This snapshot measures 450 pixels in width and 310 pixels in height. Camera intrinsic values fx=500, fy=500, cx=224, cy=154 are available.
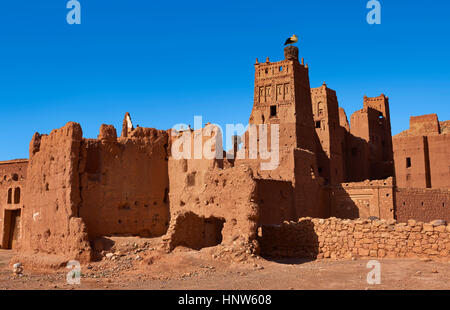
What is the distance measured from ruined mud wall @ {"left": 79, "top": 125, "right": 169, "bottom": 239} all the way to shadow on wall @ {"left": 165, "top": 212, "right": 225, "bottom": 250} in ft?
8.44

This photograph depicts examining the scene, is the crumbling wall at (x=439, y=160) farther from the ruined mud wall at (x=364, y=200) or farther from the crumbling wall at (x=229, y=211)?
the crumbling wall at (x=229, y=211)

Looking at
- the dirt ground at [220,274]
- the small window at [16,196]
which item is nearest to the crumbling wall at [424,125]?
the dirt ground at [220,274]

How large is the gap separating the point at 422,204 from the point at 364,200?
3.12 m

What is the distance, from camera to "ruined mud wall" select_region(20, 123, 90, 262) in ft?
60.3

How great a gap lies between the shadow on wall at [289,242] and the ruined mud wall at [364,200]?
1120 cm

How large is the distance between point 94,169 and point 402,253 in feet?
39.4

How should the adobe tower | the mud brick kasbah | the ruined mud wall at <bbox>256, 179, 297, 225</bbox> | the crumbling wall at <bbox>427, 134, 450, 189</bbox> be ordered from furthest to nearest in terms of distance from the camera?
the adobe tower < the crumbling wall at <bbox>427, 134, 450, 189</bbox> < the ruined mud wall at <bbox>256, 179, 297, 225</bbox> < the mud brick kasbah

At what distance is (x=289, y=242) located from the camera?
17.2 m

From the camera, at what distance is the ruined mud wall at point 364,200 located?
26891mm

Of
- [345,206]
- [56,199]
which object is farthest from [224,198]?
[345,206]

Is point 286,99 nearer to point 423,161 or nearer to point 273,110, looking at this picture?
point 273,110

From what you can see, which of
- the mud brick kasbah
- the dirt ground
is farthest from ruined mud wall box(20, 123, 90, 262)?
the dirt ground

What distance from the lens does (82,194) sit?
1916cm

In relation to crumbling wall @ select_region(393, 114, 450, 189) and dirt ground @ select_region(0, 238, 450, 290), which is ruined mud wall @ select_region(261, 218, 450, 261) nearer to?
dirt ground @ select_region(0, 238, 450, 290)
